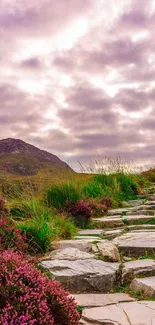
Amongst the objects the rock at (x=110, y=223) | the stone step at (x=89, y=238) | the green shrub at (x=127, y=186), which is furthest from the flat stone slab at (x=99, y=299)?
the green shrub at (x=127, y=186)

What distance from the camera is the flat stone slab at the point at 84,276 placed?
15.7 feet

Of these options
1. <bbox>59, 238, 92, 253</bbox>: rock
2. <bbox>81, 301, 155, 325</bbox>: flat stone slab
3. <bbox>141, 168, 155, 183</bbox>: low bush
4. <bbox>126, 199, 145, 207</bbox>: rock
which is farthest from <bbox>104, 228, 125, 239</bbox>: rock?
<bbox>141, 168, 155, 183</bbox>: low bush

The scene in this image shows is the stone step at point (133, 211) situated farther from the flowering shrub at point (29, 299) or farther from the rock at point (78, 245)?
the flowering shrub at point (29, 299)

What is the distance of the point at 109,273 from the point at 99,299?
0.52 meters

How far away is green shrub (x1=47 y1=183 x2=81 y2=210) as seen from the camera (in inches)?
397

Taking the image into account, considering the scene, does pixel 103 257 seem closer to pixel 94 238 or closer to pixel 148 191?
pixel 94 238

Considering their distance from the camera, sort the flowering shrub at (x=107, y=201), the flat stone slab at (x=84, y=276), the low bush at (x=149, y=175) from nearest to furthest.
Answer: the flat stone slab at (x=84, y=276), the flowering shrub at (x=107, y=201), the low bush at (x=149, y=175)

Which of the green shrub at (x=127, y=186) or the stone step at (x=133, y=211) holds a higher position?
the green shrub at (x=127, y=186)

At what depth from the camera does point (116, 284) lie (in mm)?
5004

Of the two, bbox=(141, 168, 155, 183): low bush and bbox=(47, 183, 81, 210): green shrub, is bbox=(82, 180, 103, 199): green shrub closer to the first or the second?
bbox=(47, 183, 81, 210): green shrub

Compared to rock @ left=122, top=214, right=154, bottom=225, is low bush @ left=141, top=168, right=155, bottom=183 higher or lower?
higher

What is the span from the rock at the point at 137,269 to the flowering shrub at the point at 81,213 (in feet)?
12.0

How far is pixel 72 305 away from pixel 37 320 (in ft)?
1.61

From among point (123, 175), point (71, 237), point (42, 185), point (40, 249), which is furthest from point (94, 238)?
point (123, 175)
